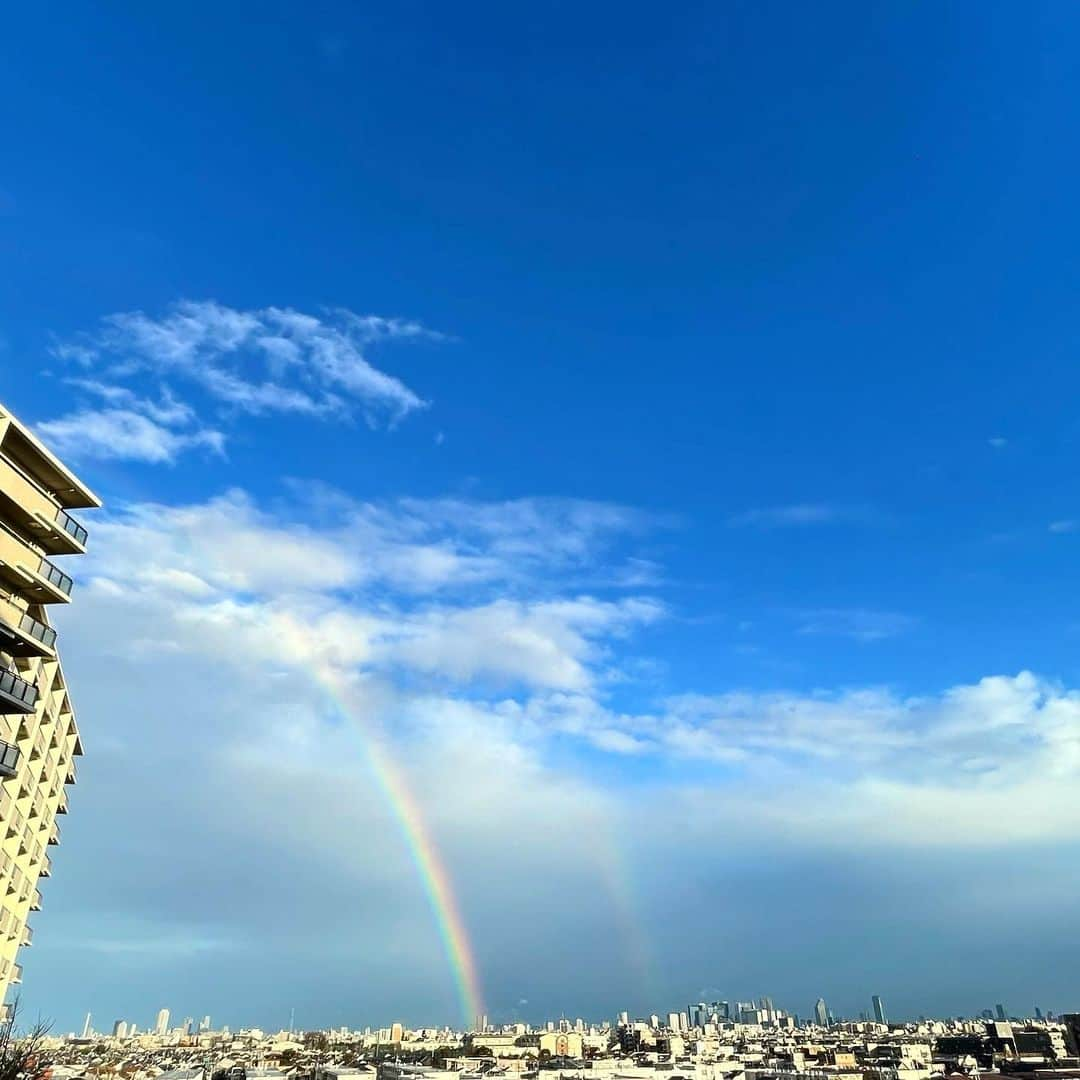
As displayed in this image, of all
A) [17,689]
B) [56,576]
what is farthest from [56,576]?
[17,689]

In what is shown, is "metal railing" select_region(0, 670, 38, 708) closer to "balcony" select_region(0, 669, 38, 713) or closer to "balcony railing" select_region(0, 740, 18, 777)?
"balcony" select_region(0, 669, 38, 713)

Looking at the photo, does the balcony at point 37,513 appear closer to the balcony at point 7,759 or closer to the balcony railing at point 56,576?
the balcony railing at point 56,576

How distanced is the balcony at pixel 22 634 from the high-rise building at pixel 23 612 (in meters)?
0.03

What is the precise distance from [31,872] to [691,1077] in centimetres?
5103

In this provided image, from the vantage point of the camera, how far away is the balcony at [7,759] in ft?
79.7

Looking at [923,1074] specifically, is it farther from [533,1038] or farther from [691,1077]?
[533,1038]

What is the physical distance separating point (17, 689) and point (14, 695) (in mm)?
309

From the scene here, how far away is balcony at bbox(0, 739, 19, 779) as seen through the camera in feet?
79.7

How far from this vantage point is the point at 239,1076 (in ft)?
218

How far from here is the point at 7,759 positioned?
82.0 feet

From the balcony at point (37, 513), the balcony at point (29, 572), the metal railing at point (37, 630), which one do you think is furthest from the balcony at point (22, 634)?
the balcony at point (37, 513)

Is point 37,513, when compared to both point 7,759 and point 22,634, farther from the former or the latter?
point 7,759

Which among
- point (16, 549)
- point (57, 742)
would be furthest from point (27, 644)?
point (57, 742)

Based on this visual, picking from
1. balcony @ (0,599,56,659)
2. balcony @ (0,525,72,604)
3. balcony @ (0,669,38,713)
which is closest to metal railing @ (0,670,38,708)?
balcony @ (0,669,38,713)
